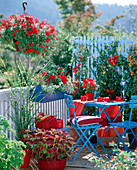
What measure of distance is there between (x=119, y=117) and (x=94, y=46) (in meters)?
1.55

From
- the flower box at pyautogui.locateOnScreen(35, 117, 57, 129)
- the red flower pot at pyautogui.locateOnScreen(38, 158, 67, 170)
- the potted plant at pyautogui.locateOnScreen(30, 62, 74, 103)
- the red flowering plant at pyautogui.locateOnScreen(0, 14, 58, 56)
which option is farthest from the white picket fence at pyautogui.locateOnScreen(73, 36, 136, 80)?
the red flower pot at pyautogui.locateOnScreen(38, 158, 67, 170)

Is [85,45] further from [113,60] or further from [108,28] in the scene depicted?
[108,28]

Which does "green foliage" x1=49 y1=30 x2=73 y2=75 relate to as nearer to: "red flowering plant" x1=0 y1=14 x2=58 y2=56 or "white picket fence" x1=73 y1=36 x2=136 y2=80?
"white picket fence" x1=73 y1=36 x2=136 y2=80

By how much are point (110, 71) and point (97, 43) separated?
63cm

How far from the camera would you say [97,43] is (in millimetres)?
6031

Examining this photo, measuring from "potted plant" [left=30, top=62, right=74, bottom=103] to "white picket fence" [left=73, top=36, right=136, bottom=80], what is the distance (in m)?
0.92

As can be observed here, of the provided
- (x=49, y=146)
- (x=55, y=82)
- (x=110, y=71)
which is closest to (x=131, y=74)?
(x=110, y=71)

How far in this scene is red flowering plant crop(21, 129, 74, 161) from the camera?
379 centimetres

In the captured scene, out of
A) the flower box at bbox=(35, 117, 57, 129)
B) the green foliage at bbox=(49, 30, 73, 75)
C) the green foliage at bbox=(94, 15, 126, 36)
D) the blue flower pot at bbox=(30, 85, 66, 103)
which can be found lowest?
the flower box at bbox=(35, 117, 57, 129)

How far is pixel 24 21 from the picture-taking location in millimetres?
4676

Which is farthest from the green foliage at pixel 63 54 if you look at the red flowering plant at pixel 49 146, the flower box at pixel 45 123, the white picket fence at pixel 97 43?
the red flowering plant at pixel 49 146

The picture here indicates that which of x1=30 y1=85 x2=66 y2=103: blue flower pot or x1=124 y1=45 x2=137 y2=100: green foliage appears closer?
x1=30 y1=85 x2=66 y2=103: blue flower pot

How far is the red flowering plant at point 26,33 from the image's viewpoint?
182 inches

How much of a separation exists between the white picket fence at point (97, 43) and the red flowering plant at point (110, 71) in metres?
0.09
